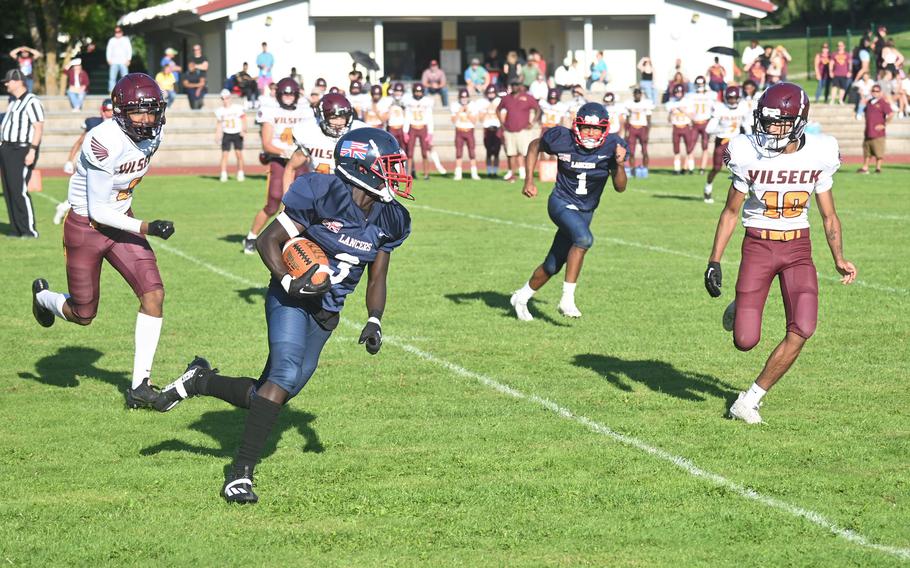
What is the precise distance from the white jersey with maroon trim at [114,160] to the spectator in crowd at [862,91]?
1112 inches

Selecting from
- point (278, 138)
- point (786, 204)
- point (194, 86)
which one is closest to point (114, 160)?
point (786, 204)

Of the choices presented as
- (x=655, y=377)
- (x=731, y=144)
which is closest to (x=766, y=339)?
(x=655, y=377)

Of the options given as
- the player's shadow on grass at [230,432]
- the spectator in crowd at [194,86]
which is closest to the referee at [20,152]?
the player's shadow on grass at [230,432]

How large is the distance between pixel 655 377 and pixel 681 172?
21.3 meters

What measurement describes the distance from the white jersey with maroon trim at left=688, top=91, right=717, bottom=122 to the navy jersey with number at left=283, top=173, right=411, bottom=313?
23.5 meters

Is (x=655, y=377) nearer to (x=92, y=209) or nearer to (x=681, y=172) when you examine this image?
(x=92, y=209)

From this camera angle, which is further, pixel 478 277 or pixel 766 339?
pixel 478 277

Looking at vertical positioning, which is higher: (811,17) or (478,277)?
(811,17)

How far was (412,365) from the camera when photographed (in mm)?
9453

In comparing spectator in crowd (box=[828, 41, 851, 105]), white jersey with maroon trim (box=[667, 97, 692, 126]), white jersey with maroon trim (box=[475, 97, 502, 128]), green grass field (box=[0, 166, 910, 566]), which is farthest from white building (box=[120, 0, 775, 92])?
green grass field (box=[0, 166, 910, 566])

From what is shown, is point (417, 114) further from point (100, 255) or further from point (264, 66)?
point (100, 255)

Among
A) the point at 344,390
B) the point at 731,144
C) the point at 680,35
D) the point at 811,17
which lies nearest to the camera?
the point at 731,144

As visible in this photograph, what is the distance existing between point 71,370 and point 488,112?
68.6 feet

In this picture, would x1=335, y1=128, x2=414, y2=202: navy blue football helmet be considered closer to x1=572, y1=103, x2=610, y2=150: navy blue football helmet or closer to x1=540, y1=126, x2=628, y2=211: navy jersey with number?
x1=572, y1=103, x2=610, y2=150: navy blue football helmet
